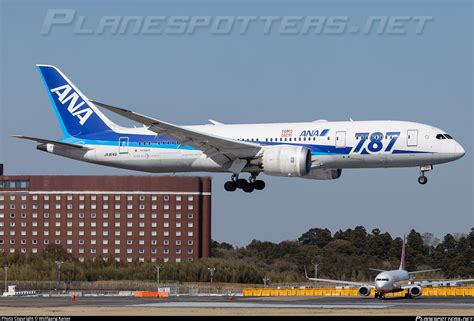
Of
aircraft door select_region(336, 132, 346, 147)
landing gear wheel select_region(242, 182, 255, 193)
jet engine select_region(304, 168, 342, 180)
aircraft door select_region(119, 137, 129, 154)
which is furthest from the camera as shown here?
aircraft door select_region(119, 137, 129, 154)

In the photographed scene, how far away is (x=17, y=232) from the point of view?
6954 inches

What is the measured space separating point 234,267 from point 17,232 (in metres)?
48.3

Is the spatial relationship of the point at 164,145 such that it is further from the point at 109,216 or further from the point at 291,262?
the point at 109,216

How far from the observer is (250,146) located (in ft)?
257

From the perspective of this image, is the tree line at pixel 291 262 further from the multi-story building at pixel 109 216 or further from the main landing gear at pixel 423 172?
the main landing gear at pixel 423 172

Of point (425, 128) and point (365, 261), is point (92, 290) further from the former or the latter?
point (425, 128)

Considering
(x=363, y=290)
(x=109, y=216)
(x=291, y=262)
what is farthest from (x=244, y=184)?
(x=109, y=216)

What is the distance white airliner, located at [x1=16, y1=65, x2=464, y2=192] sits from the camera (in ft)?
247

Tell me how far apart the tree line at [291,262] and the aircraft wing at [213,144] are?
59041 millimetres

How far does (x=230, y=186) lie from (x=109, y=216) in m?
94.7

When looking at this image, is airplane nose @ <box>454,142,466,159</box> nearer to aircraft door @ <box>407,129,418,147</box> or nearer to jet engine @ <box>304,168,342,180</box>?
aircraft door @ <box>407,129,418,147</box>

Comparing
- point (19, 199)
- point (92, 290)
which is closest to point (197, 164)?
point (92, 290)

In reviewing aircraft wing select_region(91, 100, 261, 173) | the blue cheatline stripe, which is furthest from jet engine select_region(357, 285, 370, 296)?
the blue cheatline stripe

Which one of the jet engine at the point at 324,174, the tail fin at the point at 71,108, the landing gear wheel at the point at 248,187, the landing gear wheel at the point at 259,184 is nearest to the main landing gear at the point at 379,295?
the jet engine at the point at 324,174
